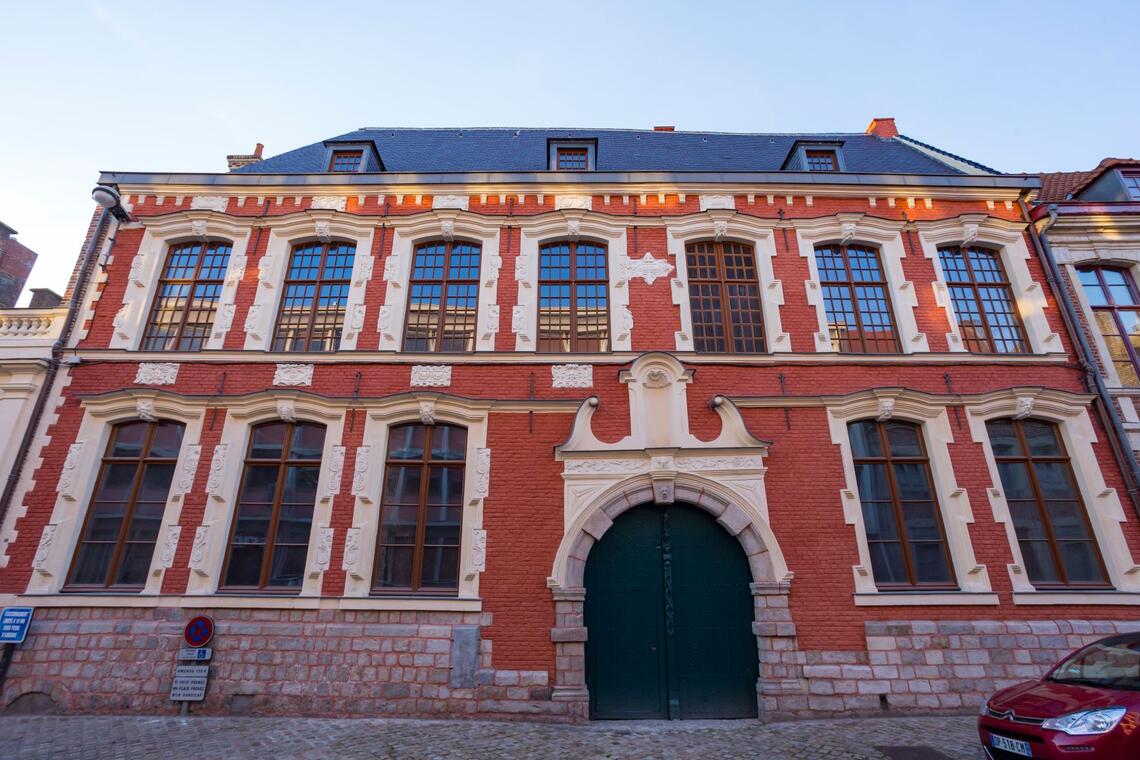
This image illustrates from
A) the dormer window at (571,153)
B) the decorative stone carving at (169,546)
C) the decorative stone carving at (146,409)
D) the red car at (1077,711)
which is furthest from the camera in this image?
the dormer window at (571,153)

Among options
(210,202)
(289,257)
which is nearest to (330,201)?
(289,257)

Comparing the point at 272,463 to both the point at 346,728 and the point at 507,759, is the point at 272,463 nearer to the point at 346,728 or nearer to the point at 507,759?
the point at 346,728

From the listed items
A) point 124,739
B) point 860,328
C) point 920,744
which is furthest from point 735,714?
point 124,739

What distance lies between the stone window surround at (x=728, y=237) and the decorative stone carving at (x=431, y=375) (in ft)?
13.9

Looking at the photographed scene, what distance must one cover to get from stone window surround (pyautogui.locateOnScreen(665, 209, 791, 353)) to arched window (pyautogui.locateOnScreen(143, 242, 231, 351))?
8534 millimetres

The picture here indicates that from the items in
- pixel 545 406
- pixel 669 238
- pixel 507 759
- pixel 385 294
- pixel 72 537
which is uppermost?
pixel 669 238

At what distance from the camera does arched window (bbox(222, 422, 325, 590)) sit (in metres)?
8.15

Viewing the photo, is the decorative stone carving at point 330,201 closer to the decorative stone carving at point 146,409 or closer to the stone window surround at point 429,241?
the stone window surround at point 429,241

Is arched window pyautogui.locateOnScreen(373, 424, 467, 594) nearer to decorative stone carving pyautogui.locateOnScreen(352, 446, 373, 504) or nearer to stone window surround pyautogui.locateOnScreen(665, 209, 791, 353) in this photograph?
decorative stone carving pyautogui.locateOnScreen(352, 446, 373, 504)

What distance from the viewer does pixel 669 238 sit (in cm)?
1008

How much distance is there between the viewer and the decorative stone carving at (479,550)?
7.94 m

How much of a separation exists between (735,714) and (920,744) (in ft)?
7.23

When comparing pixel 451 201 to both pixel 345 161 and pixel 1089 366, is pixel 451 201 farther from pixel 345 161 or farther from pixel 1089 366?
pixel 1089 366

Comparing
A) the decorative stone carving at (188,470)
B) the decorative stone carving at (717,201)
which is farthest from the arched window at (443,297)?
the decorative stone carving at (717,201)
